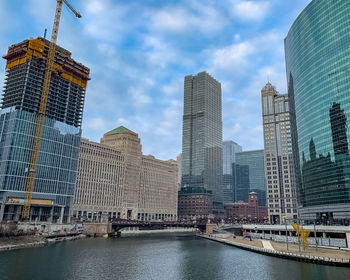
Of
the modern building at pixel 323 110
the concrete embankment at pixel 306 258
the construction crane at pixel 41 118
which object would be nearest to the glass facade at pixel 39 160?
the construction crane at pixel 41 118

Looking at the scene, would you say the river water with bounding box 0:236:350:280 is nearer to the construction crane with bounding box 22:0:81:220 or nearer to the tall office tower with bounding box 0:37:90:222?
the construction crane with bounding box 22:0:81:220

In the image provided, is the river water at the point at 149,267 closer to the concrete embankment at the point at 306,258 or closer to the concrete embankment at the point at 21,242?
the concrete embankment at the point at 306,258

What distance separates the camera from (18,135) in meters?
173

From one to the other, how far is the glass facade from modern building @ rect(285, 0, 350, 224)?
143463 millimetres

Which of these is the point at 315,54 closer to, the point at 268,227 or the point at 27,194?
the point at 268,227

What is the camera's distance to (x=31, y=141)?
7013 inches

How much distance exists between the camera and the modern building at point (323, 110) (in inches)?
5728

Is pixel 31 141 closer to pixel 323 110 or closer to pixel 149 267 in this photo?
pixel 149 267

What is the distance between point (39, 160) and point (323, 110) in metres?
158

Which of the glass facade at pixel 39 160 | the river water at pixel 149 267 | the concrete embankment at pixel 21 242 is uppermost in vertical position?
the glass facade at pixel 39 160

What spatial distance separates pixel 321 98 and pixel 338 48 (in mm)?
25120

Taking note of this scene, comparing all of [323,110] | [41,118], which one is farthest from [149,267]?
[41,118]

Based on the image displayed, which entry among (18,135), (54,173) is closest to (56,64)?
(18,135)

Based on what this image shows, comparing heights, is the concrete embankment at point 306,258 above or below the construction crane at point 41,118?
below
